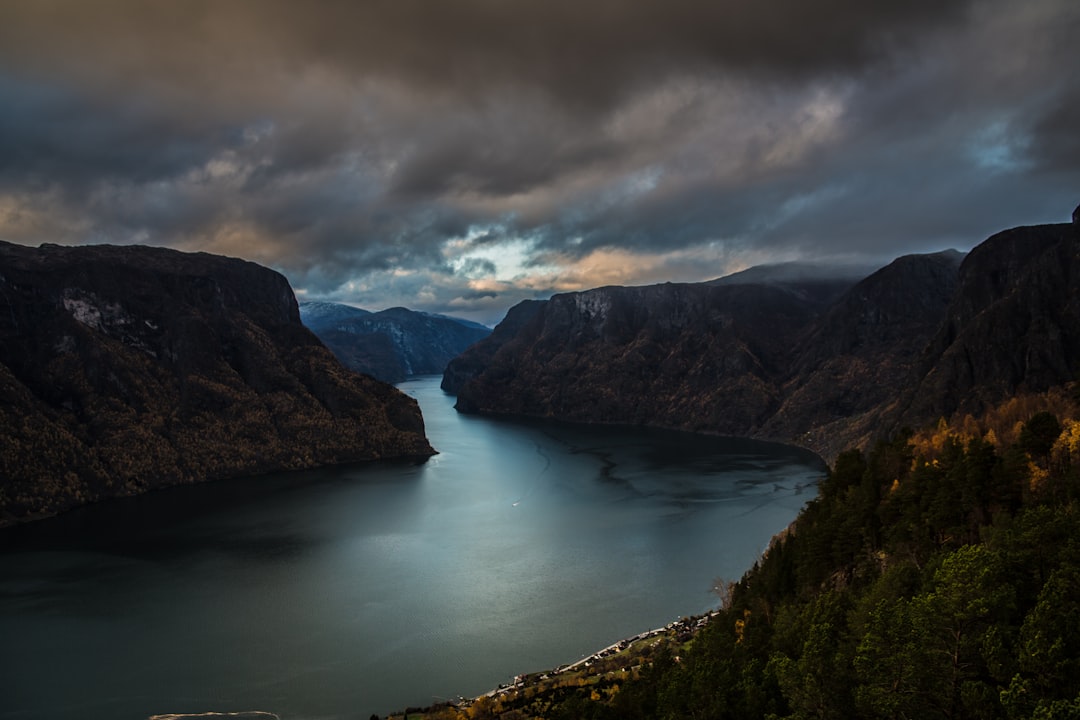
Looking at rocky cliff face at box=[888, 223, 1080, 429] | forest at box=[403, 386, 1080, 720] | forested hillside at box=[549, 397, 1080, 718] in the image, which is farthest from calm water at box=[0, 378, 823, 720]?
rocky cliff face at box=[888, 223, 1080, 429]

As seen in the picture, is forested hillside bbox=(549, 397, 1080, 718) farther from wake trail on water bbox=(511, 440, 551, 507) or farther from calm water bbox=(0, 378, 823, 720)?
wake trail on water bbox=(511, 440, 551, 507)

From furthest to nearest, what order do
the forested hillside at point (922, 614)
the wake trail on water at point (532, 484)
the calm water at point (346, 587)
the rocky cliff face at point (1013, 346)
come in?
1. the rocky cliff face at point (1013, 346)
2. the wake trail on water at point (532, 484)
3. the calm water at point (346, 587)
4. the forested hillside at point (922, 614)

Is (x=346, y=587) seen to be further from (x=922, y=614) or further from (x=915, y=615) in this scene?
(x=922, y=614)

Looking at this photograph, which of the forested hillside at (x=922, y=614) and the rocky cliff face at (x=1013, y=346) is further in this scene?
the rocky cliff face at (x=1013, y=346)

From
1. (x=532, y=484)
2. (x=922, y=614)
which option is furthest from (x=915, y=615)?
(x=532, y=484)

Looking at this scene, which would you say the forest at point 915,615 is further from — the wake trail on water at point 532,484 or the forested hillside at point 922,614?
the wake trail on water at point 532,484

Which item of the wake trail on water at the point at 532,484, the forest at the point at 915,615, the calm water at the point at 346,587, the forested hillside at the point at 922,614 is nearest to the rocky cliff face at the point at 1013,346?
the calm water at the point at 346,587

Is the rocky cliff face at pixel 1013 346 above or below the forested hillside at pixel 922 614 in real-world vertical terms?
above
